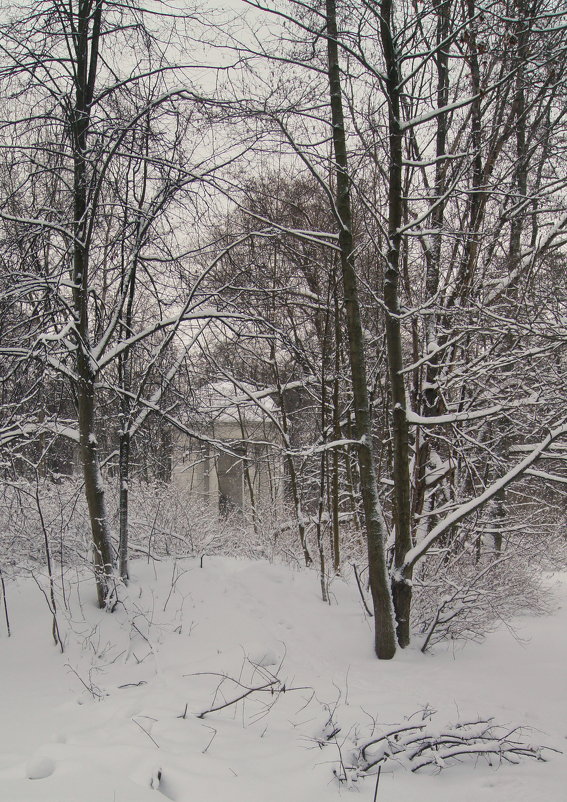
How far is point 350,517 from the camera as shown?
10.6 metres

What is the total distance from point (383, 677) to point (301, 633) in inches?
38.1

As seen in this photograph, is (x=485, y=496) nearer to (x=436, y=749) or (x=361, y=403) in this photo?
(x=361, y=403)

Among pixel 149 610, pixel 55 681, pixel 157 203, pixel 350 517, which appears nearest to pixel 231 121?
pixel 157 203

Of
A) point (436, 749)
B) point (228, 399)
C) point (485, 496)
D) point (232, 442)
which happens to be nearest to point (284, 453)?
point (232, 442)

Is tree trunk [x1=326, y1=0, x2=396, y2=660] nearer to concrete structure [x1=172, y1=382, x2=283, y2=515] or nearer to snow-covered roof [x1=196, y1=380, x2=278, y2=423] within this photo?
concrete structure [x1=172, y1=382, x2=283, y2=515]

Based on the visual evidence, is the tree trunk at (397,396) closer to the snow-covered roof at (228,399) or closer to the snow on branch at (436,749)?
the snow on branch at (436,749)

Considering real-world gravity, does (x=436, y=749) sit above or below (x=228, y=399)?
below

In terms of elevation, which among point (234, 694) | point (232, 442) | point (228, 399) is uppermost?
point (228, 399)

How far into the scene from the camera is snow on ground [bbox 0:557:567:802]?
3027mm

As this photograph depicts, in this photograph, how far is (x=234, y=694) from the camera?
420cm

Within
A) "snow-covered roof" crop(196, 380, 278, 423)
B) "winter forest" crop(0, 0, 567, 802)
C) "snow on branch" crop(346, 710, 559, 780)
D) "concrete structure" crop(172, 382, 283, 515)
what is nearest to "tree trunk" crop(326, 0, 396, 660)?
"winter forest" crop(0, 0, 567, 802)

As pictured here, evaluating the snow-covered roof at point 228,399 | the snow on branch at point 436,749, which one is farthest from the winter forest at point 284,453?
the snow-covered roof at point 228,399

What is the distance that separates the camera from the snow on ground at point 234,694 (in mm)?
3027

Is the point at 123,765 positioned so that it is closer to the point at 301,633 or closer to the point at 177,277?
the point at 301,633
